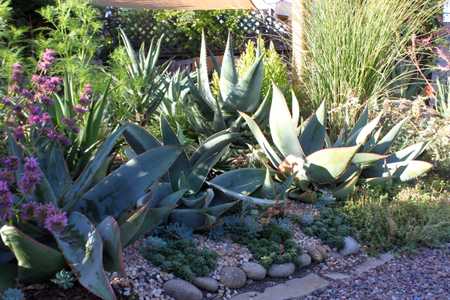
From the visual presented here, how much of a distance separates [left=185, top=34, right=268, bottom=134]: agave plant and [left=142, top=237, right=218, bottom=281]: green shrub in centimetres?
174

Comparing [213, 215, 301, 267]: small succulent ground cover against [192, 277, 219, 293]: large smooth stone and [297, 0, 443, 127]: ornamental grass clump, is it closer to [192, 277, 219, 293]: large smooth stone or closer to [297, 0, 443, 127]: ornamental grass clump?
[192, 277, 219, 293]: large smooth stone

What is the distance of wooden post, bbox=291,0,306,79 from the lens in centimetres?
586

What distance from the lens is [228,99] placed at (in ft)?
16.4

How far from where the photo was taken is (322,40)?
18.2ft

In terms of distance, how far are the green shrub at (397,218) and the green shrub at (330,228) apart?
86 millimetres

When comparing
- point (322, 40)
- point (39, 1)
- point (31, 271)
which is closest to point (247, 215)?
point (31, 271)

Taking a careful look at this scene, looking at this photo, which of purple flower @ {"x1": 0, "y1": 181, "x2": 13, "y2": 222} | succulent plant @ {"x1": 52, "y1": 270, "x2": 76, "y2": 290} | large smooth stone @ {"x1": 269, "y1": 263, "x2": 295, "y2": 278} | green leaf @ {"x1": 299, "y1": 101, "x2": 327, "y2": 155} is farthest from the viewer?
green leaf @ {"x1": 299, "y1": 101, "x2": 327, "y2": 155}

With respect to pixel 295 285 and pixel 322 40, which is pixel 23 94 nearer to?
pixel 295 285

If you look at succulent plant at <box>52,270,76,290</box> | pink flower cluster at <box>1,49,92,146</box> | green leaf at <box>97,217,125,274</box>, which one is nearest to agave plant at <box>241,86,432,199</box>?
pink flower cluster at <box>1,49,92,146</box>

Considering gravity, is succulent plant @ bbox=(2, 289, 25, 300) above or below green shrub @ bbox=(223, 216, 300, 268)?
above

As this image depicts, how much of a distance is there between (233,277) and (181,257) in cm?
31

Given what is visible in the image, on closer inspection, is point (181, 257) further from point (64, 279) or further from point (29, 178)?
point (29, 178)

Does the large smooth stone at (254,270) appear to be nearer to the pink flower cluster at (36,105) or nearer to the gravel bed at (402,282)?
the gravel bed at (402,282)

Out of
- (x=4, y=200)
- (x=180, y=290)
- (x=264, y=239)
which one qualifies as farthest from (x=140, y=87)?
(x=4, y=200)
